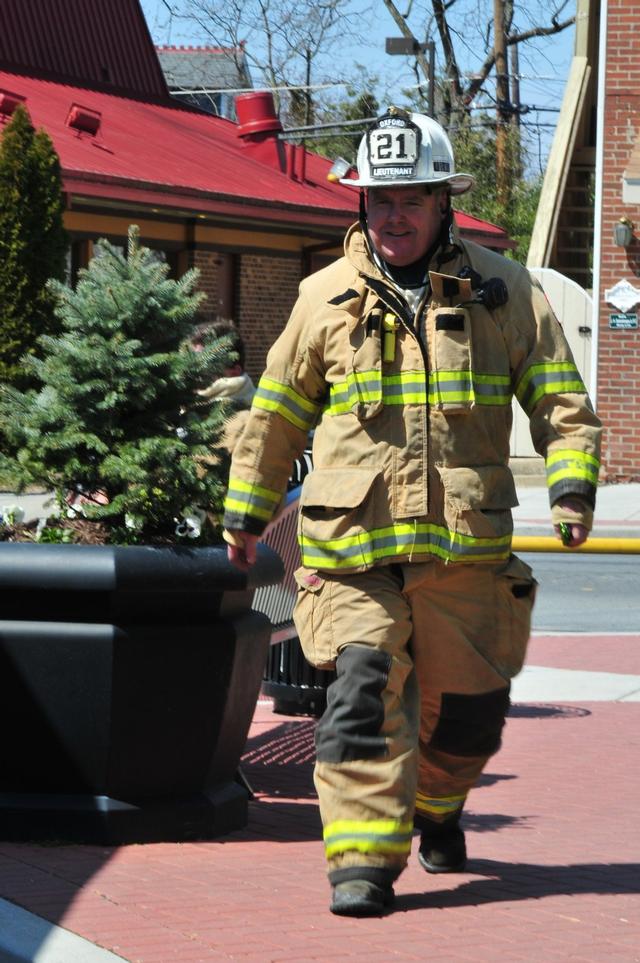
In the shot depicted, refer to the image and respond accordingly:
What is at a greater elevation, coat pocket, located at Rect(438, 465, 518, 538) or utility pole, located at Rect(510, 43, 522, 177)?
utility pole, located at Rect(510, 43, 522, 177)

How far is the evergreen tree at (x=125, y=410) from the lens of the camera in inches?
207

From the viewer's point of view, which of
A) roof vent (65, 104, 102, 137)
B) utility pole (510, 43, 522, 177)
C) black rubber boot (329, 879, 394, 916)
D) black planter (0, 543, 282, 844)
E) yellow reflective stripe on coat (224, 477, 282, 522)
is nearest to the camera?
black rubber boot (329, 879, 394, 916)

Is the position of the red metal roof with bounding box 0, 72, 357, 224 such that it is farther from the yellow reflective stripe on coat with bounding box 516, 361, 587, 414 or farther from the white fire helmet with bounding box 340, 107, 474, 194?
the yellow reflective stripe on coat with bounding box 516, 361, 587, 414

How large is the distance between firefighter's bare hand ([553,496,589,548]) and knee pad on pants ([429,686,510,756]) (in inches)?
18.0

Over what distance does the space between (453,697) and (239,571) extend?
0.83m

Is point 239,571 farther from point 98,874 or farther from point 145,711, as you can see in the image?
point 98,874

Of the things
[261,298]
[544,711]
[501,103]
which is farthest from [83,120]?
[501,103]

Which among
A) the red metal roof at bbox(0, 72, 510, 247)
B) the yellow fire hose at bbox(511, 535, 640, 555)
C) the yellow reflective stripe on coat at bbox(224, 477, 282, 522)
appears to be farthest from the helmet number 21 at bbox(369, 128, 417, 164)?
the red metal roof at bbox(0, 72, 510, 247)

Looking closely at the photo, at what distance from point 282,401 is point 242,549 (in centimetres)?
44

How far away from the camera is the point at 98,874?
15.6ft

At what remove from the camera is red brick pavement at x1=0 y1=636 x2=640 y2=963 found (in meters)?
4.18

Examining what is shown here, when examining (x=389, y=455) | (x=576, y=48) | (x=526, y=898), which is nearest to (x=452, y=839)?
(x=526, y=898)

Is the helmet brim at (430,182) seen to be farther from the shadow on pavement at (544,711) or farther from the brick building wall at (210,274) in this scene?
the brick building wall at (210,274)

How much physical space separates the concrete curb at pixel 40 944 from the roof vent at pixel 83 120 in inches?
776
